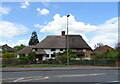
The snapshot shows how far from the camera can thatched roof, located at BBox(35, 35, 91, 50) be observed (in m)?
74.1

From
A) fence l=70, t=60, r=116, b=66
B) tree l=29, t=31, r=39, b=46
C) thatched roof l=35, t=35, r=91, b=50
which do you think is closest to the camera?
fence l=70, t=60, r=116, b=66

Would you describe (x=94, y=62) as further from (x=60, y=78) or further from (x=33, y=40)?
(x=33, y=40)

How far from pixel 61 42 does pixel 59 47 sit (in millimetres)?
2488

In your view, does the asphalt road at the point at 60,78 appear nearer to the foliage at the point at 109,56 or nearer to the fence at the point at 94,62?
the fence at the point at 94,62

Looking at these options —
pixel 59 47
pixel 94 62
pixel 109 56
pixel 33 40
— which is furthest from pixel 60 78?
pixel 33 40

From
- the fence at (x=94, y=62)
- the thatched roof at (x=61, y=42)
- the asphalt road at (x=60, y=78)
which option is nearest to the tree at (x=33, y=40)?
the thatched roof at (x=61, y=42)

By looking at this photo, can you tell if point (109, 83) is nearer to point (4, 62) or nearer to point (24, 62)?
point (4, 62)

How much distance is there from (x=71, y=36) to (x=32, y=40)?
42681 mm

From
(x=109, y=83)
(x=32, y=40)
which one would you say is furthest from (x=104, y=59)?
(x=32, y=40)

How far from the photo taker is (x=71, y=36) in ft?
256

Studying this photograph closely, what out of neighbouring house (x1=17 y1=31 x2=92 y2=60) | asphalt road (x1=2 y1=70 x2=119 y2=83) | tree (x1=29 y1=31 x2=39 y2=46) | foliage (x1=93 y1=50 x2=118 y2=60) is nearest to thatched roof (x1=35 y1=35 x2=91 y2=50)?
neighbouring house (x1=17 y1=31 x2=92 y2=60)

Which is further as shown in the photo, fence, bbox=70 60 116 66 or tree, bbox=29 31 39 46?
tree, bbox=29 31 39 46

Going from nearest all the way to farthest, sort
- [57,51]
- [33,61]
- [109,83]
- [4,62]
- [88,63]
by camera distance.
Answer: [109,83] → [4,62] → [88,63] → [33,61] → [57,51]

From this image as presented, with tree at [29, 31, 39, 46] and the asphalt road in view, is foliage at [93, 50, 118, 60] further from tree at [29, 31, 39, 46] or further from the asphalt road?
tree at [29, 31, 39, 46]
